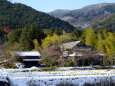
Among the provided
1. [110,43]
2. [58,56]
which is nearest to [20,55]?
[58,56]

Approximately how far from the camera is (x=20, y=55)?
1506 inches

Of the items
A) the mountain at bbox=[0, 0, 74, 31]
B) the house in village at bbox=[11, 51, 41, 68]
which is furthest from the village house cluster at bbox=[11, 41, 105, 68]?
the mountain at bbox=[0, 0, 74, 31]

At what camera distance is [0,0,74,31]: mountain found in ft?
308

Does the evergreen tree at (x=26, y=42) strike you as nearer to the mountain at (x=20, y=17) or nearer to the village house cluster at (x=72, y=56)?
the village house cluster at (x=72, y=56)

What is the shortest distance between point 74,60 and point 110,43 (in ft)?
35.2

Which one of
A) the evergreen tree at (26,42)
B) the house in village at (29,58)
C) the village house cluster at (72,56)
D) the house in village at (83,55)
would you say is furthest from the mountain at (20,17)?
the house in village at (29,58)

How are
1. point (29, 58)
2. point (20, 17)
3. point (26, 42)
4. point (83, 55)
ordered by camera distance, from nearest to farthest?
point (83, 55), point (29, 58), point (26, 42), point (20, 17)

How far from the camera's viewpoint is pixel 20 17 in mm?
102625

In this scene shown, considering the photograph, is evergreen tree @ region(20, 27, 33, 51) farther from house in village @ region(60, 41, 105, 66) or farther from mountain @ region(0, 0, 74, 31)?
mountain @ region(0, 0, 74, 31)

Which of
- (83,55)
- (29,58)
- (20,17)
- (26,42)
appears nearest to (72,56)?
(83,55)

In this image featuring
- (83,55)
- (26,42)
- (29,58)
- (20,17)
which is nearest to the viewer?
(83,55)

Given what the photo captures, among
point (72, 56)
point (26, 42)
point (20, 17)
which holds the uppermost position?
point (20, 17)

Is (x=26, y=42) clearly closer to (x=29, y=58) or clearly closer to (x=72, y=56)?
(x=29, y=58)

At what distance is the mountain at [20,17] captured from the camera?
93750 millimetres
